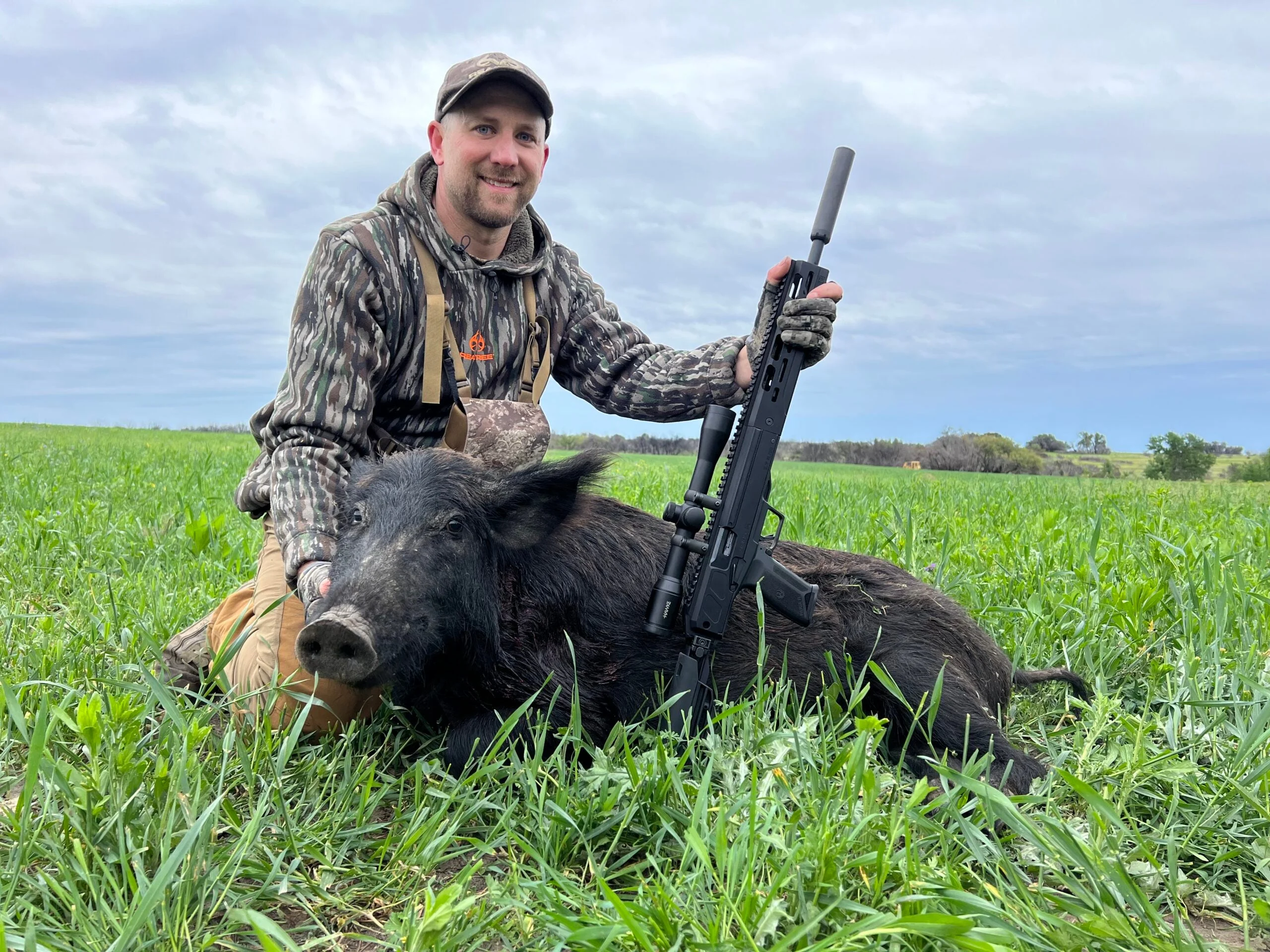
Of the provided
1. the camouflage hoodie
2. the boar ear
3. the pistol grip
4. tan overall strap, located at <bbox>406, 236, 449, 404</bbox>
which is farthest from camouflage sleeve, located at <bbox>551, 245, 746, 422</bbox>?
the pistol grip

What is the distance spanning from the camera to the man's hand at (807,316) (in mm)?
3594

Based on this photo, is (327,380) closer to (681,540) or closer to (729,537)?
(681,540)

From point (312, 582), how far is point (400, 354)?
1310 millimetres

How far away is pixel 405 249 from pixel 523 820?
273 centimetres

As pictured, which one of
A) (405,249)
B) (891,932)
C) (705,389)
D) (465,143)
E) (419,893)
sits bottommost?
(419,893)

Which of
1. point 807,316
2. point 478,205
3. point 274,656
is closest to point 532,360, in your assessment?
point 478,205

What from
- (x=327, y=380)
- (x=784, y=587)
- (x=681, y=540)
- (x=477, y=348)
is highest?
(x=477, y=348)

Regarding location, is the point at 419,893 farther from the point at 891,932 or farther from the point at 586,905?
the point at 891,932

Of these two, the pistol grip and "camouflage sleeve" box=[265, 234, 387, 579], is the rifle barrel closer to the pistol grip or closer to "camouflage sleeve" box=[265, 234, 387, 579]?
the pistol grip

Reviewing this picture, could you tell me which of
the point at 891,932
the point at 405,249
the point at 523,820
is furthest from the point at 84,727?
the point at 405,249

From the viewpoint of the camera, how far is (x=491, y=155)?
4.33 m

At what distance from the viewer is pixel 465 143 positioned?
4309 millimetres

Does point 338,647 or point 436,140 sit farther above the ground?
point 436,140

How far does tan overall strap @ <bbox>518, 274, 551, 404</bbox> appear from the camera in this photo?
4617mm
